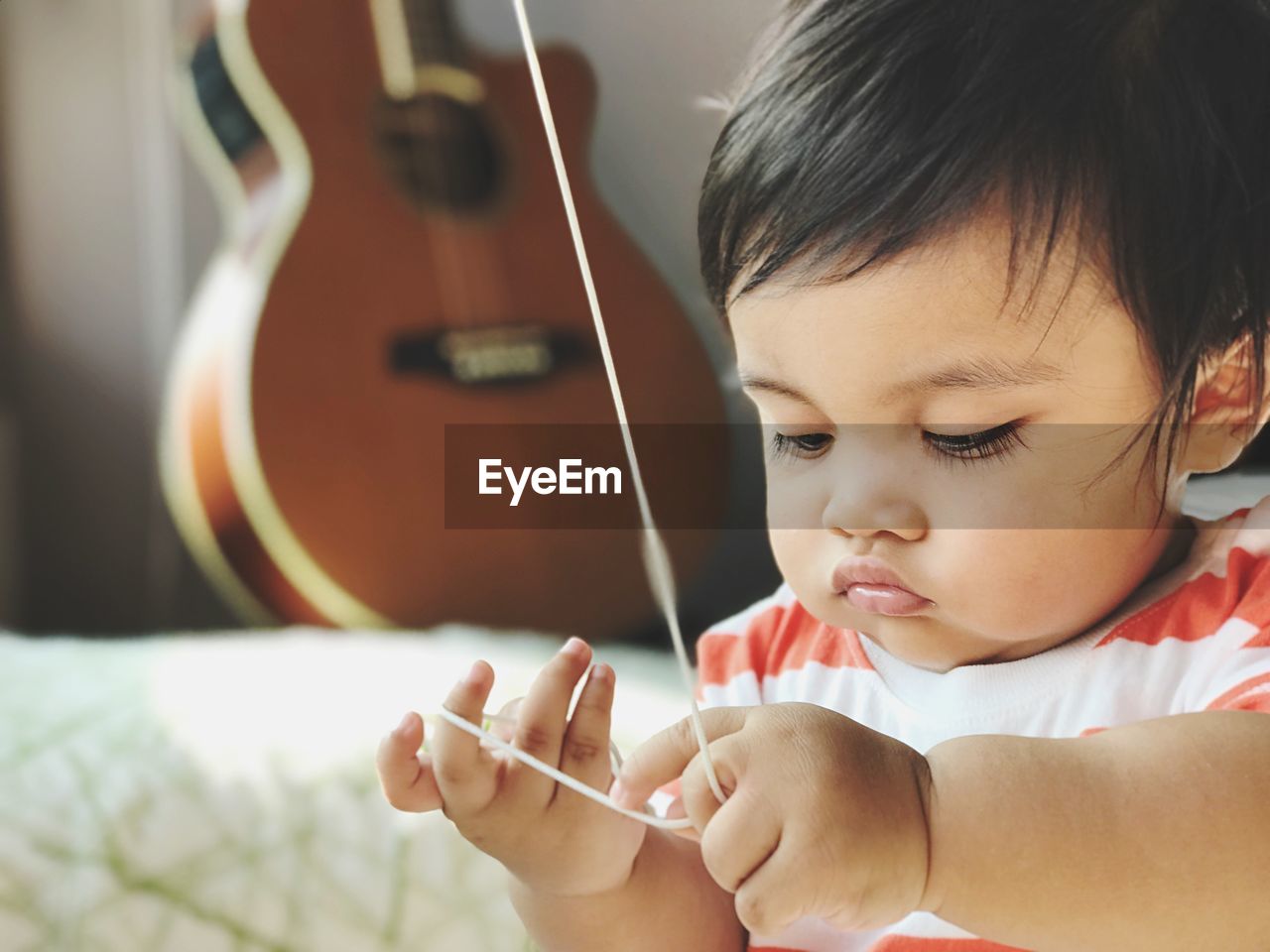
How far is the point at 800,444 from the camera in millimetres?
336

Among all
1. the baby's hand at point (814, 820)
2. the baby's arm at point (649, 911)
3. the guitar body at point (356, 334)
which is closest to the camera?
the baby's hand at point (814, 820)

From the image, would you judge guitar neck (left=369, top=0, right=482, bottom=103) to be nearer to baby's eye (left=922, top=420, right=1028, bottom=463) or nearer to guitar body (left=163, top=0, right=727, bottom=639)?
guitar body (left=163, top=0, right=727, bottom=639)

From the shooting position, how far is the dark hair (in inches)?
11.4

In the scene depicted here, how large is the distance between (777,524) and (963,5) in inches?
5.3

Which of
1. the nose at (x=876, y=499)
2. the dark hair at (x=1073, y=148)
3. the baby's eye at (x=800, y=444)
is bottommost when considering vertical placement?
the nose at (x=876, y=499)

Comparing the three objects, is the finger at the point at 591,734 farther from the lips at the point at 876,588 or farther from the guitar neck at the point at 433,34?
the guitar neck at the point at 433,34

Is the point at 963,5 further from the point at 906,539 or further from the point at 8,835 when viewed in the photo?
the point at 8,835

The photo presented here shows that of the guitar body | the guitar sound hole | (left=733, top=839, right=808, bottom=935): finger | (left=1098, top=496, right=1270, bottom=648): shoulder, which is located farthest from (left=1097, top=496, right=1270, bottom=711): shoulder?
the guitar sound hole

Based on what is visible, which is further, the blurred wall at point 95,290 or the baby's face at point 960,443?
the blurred wall at point 95,290

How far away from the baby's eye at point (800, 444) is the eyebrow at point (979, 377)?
0.09 feet

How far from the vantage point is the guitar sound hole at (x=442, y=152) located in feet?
2.52

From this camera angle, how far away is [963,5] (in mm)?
298

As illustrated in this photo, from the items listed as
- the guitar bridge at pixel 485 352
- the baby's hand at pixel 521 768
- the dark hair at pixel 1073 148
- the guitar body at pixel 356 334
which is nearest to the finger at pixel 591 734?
the baby's hand at pixel 521 768
